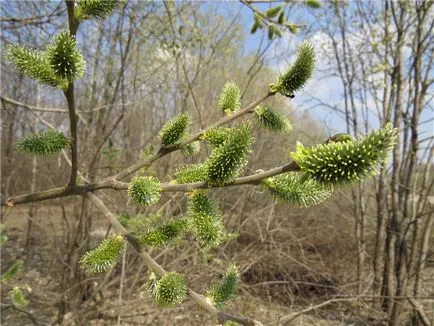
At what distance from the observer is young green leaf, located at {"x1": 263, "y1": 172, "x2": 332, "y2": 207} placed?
0.88 meters

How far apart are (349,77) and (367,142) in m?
6.30

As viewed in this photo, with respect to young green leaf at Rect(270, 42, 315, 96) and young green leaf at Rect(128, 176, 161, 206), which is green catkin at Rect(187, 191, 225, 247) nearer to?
young green leaf at Rect(128, 176, 161, 206)

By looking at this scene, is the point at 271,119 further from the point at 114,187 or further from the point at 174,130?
the point at 114,187

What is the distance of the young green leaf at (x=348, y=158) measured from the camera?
2.14 feet

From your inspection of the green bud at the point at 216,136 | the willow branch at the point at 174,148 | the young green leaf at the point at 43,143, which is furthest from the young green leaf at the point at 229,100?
the young green leaf at the point at 43,143

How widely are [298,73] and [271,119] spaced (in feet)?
0.54

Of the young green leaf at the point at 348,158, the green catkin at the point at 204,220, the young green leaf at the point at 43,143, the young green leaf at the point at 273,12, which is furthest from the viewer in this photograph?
the young green leaf at the point at 273,12

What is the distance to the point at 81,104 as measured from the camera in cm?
609

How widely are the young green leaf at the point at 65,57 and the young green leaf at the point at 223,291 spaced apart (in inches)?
22.1

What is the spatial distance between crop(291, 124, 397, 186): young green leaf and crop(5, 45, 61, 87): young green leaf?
1.74ft

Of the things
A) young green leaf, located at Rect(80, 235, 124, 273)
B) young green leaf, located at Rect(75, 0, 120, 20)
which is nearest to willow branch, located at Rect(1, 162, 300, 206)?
young green leaf, located at Rect(80, 235, 124, 273)

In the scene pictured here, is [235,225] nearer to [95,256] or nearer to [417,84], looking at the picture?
[417,84]

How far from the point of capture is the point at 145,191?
941mm

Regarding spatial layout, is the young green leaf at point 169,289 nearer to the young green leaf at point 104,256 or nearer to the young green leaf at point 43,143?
the young green leaf at point 104,256
